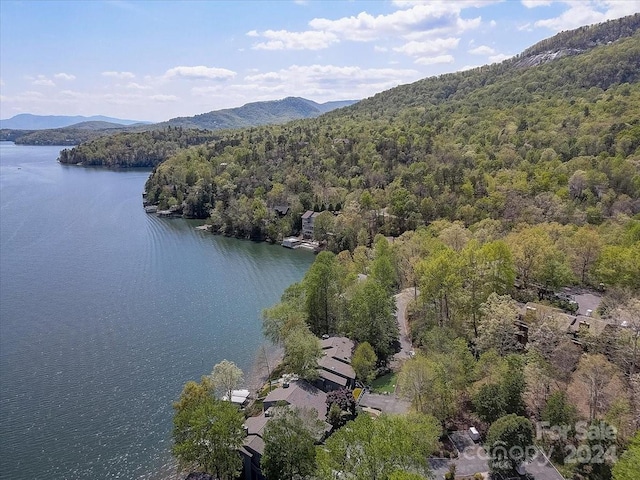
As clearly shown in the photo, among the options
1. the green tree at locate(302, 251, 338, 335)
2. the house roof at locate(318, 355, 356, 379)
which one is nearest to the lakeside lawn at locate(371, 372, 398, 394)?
the house roof at locate(318, 355, 356, 379)

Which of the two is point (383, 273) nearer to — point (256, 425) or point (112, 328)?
point (256, 425)

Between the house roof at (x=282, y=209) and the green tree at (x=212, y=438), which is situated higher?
the green tree at (x=212, y=438)

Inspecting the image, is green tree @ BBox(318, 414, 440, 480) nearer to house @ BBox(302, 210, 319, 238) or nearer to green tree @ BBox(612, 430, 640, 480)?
green tree @ BBox(612, 430, 640, 480)

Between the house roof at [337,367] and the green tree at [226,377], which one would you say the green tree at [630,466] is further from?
the green tree at [226,377]

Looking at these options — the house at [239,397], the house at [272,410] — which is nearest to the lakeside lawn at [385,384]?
the house at [272,410]

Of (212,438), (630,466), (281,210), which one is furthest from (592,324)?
(281,210)

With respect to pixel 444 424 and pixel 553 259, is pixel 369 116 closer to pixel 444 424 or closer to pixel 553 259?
pixel 553 259

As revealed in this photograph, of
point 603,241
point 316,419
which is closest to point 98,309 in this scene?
point 316,419
